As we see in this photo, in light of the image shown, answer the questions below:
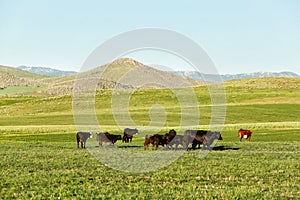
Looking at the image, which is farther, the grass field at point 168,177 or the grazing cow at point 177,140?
the grazing cow at point 177,140

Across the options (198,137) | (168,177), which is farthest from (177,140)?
(168,177)

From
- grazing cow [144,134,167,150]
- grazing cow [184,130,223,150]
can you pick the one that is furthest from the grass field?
grazing cow [144,134,167,150]

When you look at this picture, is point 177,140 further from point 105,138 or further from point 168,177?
point 168,177

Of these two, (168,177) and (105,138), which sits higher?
(105,138)

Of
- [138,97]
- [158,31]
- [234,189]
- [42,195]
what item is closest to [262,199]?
[234,189]

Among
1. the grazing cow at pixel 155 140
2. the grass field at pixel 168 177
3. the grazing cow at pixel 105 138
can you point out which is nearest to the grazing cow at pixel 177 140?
the grazing cow at pixel 155 140

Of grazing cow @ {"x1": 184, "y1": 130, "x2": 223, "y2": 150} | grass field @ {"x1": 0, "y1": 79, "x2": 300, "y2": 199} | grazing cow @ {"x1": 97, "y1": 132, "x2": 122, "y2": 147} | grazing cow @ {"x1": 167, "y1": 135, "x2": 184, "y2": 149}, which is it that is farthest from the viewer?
grazing cow @ {"x1": 97, "y1": 132, "x2": 122, "y2": 147}

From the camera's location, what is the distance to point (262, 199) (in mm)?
16922

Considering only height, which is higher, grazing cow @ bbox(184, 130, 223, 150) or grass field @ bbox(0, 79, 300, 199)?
grazing cow @ bbox(184, 130, 223, 150)

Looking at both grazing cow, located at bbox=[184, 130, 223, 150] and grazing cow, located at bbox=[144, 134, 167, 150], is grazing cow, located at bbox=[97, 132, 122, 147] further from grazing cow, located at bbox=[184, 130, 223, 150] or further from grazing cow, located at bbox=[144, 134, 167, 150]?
grazing cow, located at bbox=[184, 130, 223, 150]

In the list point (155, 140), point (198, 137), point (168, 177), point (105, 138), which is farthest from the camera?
point (105, 138)

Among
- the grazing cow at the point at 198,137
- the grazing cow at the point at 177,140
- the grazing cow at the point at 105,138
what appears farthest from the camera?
the grazing cow at the point at 105,138

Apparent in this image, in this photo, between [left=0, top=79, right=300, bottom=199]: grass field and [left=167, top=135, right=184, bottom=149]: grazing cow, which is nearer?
[left=0, top=79, right=300, bottom=199]: grass field

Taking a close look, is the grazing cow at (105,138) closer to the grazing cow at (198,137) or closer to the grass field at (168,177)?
the grass field at (168,177)
